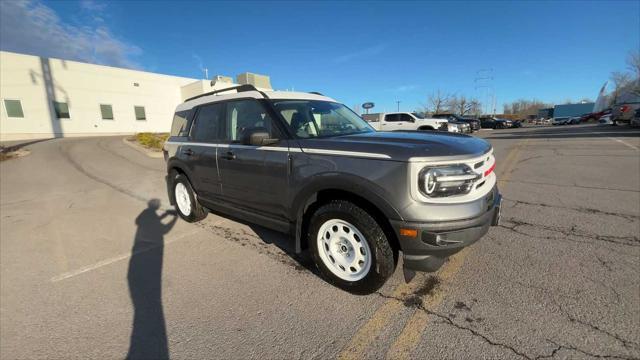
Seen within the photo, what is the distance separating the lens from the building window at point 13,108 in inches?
906

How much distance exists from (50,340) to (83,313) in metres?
0.32

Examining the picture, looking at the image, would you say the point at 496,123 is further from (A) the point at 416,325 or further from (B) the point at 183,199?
(A) the point at 416,325

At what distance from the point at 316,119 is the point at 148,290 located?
252 centimetres

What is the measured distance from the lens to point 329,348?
6.95 ft

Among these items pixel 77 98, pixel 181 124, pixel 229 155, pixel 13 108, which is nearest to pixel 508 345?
pixel 229 155

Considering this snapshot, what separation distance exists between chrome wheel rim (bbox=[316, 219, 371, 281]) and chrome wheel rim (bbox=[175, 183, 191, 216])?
2.89 m

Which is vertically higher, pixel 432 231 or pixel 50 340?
pixel 432 231

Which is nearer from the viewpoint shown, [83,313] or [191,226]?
[83,313]

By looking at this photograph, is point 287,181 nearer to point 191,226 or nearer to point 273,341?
point 273,341

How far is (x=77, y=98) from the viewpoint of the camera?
26234mm

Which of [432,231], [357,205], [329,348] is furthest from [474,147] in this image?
[329,348]

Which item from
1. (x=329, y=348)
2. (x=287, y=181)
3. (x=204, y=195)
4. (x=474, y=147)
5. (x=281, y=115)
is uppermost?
(x=281, y=115)

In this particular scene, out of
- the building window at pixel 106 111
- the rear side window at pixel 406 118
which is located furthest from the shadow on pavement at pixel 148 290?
the building window at pixel 106 111

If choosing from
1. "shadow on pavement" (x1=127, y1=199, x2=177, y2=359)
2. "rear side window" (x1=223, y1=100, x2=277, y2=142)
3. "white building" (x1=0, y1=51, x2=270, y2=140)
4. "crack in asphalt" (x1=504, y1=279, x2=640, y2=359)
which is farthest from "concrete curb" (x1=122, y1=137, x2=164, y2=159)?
"white building" (x1=0, y1=51, x2=270, y2=140)
